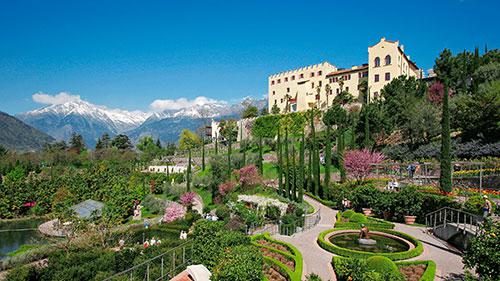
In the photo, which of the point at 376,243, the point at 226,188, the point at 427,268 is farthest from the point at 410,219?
the point at 226,188

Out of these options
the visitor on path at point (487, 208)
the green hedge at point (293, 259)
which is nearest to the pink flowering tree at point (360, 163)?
the visitor on path at point (487, 208)

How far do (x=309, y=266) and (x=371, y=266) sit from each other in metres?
2.84

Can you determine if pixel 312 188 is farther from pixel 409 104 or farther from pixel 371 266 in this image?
pixel 371 266

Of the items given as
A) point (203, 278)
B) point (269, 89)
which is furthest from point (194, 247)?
point (269, 89)

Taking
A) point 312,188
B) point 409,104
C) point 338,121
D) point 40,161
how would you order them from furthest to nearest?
point 40,161 < point 338,121 < point 409,104 < point 312,188

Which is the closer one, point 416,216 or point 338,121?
point 416,216

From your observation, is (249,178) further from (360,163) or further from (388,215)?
(388,215)

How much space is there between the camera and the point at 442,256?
13.6 metres

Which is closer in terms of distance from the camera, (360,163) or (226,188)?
(360,163)

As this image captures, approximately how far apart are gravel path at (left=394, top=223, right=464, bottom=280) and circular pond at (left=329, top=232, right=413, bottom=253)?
1029 millimetres

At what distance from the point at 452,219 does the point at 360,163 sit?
1544cm

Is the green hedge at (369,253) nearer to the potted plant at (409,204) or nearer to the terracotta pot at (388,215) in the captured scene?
the potted plant at (409,204)

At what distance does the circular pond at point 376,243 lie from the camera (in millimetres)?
15322

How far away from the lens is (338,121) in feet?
160
